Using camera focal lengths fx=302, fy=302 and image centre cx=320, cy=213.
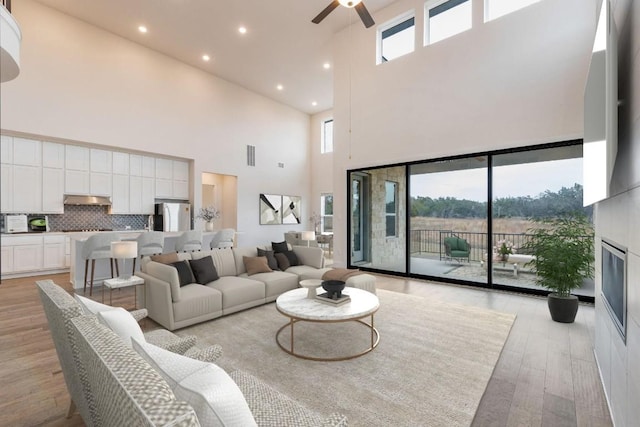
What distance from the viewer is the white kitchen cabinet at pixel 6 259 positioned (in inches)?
221

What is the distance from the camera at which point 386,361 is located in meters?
2.64

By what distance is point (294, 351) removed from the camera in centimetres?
280

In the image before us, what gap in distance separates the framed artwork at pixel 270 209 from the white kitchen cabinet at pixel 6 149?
572 cm

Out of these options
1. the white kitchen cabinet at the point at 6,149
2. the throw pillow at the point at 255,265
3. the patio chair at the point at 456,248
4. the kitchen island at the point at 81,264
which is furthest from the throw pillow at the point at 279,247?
the white kitchen cabinet at the point at 6,149

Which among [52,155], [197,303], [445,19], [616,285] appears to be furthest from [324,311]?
[52,155]

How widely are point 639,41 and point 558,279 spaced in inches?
113

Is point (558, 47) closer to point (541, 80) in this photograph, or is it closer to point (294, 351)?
point (541, 80)

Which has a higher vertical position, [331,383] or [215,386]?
[215,386]

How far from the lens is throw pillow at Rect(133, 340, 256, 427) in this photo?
799mm

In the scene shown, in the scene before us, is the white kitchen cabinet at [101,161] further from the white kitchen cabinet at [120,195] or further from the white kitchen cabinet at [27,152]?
the white kitchen cabinet at [27,152]

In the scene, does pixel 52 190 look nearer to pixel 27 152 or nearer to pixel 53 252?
pixel 27 152

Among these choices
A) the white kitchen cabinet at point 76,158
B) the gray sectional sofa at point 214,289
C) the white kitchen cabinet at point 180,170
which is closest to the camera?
the gray sectional sofa at point 214,289

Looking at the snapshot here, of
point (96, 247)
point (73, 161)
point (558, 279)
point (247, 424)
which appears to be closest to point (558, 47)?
point (558, 279)

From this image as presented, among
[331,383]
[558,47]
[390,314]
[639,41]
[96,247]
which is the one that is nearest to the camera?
[639,41]
